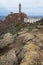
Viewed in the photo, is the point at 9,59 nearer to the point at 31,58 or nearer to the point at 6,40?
the point at 31,58

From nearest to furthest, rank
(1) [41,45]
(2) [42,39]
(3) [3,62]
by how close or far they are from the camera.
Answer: (3) [3,62], (1) [41,45], (2) [42,39]

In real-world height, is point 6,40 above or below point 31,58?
below

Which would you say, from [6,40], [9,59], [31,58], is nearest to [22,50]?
[9,59]

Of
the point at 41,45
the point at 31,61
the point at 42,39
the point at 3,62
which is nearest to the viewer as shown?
the point at 31,61

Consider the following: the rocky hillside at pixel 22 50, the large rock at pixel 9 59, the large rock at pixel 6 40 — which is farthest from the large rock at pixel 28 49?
the large rock at pixel 6 40

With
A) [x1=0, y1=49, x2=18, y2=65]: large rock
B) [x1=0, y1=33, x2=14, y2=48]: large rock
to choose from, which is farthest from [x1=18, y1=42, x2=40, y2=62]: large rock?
[x1=0, y1=33, x2=14, y2=48]: large rock

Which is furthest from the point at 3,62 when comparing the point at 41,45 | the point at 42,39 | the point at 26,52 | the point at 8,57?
the point at 42,39

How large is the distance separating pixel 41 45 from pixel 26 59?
1.87 meters

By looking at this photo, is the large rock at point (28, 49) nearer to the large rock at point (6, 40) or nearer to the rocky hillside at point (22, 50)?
the rocky hillside at point (22, 50)

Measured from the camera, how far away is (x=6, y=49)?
1172 cm

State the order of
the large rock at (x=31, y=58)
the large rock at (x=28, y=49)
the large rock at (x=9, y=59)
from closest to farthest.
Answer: the large rock at (x=31, y=58)
the large rock at (x=9, y=59)
the large rock at (x=28, y=49)

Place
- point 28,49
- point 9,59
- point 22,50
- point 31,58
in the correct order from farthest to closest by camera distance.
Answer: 1. point 22,50
2. point 28,49
3. point 9,59
4. point 31,58

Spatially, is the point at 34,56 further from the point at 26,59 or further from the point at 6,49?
the point at 6,49

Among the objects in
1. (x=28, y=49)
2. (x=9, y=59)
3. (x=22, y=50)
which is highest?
(x=28, y=49)
